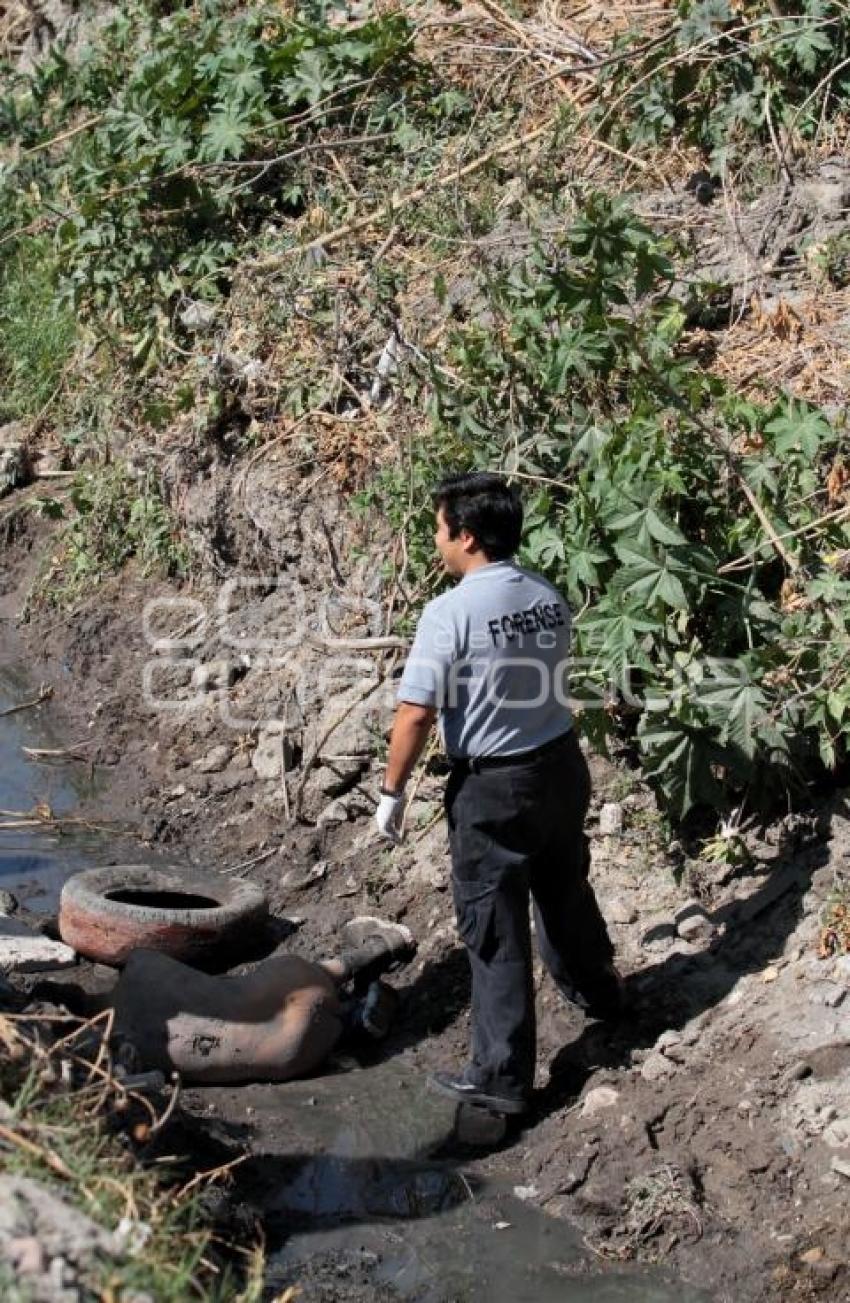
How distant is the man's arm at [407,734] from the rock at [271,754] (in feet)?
8.10

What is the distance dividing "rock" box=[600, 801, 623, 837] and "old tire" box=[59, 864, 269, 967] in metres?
1.39

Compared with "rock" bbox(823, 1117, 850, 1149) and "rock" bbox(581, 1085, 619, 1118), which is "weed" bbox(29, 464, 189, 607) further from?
"rock" bbox(823, 1117, 850, 1149)

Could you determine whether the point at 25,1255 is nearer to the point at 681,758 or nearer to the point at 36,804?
the point at 681,758

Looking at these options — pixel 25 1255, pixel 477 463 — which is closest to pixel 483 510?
pixel 477 463

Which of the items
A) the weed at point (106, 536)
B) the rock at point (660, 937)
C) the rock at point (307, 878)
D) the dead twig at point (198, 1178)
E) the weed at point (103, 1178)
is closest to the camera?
the weed at point (103, 1178)

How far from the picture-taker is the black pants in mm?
5938

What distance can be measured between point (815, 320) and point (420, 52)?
12.0ft

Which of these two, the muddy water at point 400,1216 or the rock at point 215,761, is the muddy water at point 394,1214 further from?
the rock at point 215,761

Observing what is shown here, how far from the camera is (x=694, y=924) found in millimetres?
6645

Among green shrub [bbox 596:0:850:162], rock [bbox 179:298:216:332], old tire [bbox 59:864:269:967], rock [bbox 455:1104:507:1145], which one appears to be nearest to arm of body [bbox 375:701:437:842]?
rock [bbox 455:1104:507:1145]

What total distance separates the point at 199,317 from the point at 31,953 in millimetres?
4340

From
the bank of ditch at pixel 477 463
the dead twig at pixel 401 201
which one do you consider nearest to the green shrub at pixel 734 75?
the bank of ditch at pixel 477 463

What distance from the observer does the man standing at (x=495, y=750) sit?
587 centimetres

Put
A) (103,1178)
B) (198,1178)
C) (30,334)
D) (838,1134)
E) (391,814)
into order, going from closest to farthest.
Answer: (103,1178), (198,1178), (838,1134), (391,814), (30,334)
